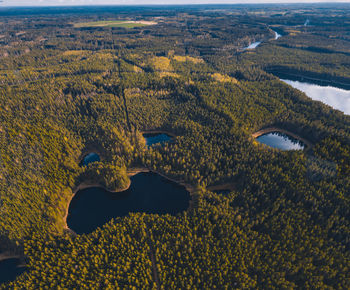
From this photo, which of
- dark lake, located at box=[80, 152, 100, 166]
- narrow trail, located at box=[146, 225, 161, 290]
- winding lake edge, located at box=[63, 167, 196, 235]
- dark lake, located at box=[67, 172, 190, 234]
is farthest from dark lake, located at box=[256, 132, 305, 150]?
dark lake, located at box=[80, 152, 100, 166]

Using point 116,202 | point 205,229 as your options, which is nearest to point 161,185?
point 116,202

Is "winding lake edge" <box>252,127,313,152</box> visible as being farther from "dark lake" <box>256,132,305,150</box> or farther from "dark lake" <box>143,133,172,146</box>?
"dark lake" <box>143,133,172,146</box>

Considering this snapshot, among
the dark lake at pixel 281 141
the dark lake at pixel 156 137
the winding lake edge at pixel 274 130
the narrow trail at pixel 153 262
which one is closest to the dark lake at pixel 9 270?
the narrow trail at pixel 153 262

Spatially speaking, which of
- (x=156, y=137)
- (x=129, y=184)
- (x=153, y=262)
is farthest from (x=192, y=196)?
(x=156, y=137)

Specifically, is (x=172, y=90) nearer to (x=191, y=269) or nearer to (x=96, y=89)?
(x=96, y=89)

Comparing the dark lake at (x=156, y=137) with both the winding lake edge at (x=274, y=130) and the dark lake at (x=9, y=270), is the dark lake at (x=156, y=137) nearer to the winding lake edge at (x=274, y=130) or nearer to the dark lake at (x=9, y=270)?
the winding lake edge at (x=274, y=130)

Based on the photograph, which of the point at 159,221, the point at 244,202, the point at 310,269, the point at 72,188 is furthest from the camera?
the point at 72,188
